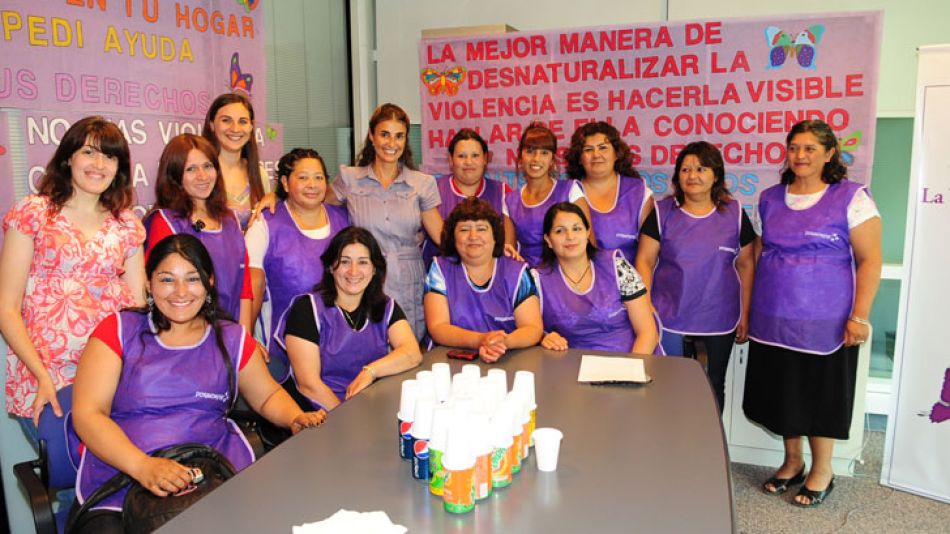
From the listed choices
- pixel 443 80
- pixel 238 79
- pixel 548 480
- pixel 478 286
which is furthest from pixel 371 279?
pixel 443 80

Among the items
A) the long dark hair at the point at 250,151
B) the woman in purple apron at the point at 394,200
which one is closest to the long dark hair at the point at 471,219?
the woman in purple apron at the point at 394,200

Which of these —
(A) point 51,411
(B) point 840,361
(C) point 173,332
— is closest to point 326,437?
(C) point 173,332

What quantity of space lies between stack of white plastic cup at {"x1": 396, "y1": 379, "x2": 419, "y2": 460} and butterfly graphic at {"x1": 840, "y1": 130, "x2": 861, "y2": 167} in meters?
2.75

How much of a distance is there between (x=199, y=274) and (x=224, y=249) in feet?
2.24

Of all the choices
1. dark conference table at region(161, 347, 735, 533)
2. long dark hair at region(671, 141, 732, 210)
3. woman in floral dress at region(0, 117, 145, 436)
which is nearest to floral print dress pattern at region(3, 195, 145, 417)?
woman in floral dress at region(0, 117, 145, 436)

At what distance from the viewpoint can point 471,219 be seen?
2.77m

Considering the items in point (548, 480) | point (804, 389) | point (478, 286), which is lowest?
point (804, 389)

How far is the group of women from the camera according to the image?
204 cm

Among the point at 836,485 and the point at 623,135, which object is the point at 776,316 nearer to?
the point at 836,485

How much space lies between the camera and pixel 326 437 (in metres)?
1.78

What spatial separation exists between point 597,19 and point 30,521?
12.4 feet

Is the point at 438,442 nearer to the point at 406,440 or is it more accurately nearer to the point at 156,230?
the point at 406,440

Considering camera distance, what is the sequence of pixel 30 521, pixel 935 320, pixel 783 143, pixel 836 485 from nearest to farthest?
1. pixel 30 521
2. pixel 935 320
3. pixel 836 485
4. pixel 783 143

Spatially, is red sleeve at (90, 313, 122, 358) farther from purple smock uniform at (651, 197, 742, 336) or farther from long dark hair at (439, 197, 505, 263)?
purple smock uniform at (651, 197, 742, 336)
